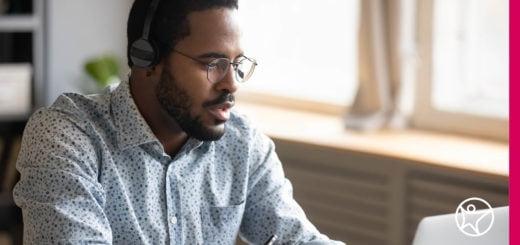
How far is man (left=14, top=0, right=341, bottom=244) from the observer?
1679 millimetres

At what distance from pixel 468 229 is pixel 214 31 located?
59 centimetres

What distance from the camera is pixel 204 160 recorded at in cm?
191

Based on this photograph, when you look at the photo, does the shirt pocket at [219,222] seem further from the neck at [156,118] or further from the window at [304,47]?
the window at [304,47]

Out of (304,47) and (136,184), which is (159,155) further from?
(304,47)

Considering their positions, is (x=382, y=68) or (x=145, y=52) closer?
(x=145, y=52)

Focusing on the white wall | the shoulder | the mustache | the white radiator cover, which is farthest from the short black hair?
the white wall

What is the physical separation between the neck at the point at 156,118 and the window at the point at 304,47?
5.69 feet

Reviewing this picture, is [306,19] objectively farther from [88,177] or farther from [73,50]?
[88,177]

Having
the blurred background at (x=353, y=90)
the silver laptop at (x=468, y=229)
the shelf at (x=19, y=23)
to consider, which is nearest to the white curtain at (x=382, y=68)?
the blurred background at (x=353, y=90)

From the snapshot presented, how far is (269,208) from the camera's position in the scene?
6.27ft

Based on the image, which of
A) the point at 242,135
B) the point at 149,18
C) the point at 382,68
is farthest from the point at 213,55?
the point at 382,68

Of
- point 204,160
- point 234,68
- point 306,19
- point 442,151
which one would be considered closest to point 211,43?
point 234,68

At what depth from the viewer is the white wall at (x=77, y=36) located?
3.74 m

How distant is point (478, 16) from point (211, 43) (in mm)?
1718
